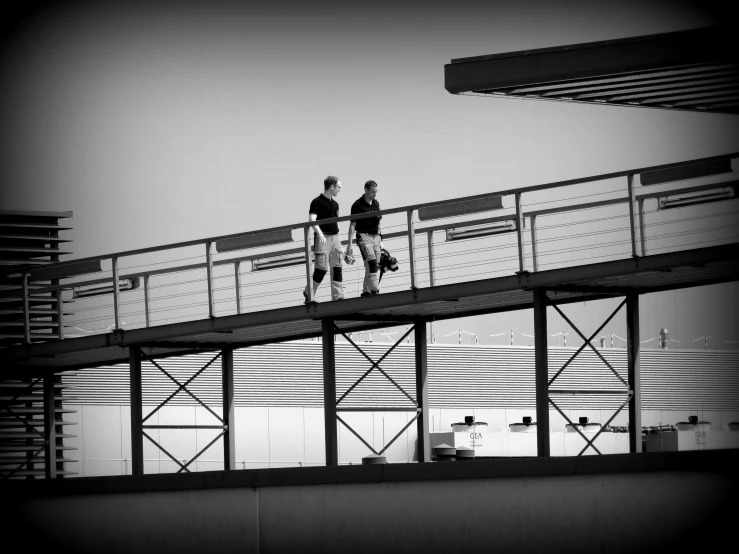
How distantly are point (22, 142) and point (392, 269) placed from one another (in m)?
27.7

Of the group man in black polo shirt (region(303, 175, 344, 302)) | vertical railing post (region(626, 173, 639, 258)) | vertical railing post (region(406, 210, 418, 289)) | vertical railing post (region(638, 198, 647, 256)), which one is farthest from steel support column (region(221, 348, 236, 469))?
vertical railing post (region(626, 173, 639, 258))

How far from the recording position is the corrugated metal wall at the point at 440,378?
37688 mm

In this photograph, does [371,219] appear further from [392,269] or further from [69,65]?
[69,65]

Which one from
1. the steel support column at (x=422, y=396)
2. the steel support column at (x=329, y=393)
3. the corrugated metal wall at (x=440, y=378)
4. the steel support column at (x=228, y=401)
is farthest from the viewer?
the corrugated metal wall at (x=440, y=378)

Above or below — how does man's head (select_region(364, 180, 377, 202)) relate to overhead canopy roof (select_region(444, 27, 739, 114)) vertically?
below

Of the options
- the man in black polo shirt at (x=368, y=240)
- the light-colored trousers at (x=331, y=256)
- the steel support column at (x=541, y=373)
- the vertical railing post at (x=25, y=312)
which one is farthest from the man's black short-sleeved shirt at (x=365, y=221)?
the vertical railing post at (x=25, y=312)

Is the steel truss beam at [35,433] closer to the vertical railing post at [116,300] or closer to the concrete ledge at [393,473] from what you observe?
the vertical railing post at [116,300]

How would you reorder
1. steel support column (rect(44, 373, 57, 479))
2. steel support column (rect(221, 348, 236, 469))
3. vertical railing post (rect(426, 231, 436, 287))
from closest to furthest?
vertical railing post (rect(426, 231, 436, 287)), steel support column (rect(221, 348, 236, 469)), steel support column (rect(44, 373, 57, 479))

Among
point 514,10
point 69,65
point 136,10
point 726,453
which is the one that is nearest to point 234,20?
point 136,10

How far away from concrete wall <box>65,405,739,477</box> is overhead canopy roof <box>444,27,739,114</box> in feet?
75.9

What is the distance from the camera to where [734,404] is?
156 ft

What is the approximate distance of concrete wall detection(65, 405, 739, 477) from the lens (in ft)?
118

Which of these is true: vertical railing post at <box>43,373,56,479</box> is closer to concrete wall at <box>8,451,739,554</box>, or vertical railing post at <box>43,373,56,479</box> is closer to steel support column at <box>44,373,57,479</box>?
steel support column at <box>44,373,57,479</box>

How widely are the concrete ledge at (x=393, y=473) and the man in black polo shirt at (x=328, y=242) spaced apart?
3.67 metres
